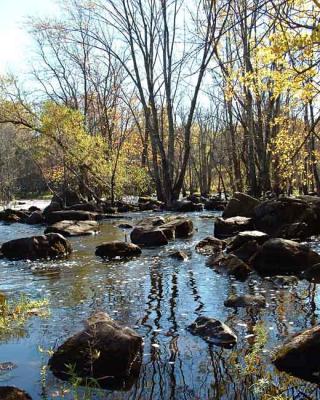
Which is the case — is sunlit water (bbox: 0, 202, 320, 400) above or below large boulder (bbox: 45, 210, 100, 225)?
below

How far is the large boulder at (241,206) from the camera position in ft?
55.9

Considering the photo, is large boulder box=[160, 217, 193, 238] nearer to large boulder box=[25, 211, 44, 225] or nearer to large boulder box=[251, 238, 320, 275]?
large boulder box=[251, 238, 320, 275]

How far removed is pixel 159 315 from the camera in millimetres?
6438

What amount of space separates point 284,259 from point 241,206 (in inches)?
322

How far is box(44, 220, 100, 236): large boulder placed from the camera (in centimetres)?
1573

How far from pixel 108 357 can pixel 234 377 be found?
120cm

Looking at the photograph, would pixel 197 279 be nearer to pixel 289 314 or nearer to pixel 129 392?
pixel 289 314

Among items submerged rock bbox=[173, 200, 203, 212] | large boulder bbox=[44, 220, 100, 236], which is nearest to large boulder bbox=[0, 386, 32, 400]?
large boulder bbox=[44, 220, 100, 236]

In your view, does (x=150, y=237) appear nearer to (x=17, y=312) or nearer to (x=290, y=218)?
(x=290, y=218)

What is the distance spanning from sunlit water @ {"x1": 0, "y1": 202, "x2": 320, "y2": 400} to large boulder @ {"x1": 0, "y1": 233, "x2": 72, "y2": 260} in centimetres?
49

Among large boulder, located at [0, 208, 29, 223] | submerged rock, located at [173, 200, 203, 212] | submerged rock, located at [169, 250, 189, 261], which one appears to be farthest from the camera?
submerged rock, located at [173, 200, 203, 212]

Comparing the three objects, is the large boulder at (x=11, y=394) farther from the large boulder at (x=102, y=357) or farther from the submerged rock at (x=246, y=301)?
the submerged rock at (x=246, y=301)

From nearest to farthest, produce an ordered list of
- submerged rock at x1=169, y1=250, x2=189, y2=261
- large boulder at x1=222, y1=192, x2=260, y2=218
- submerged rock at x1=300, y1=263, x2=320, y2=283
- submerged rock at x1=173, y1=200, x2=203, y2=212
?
submerged rock at x1=300, y1=263, x2=320, y2=283, submerged rock at x1=169, y1=250, x2=189, y2=261, large boulder at x1=222, y1=192, x2=260, y2=218, submerged rock at x1=173, y1=200, x2=203, y2=212

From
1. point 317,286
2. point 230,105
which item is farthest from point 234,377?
point 230,105
